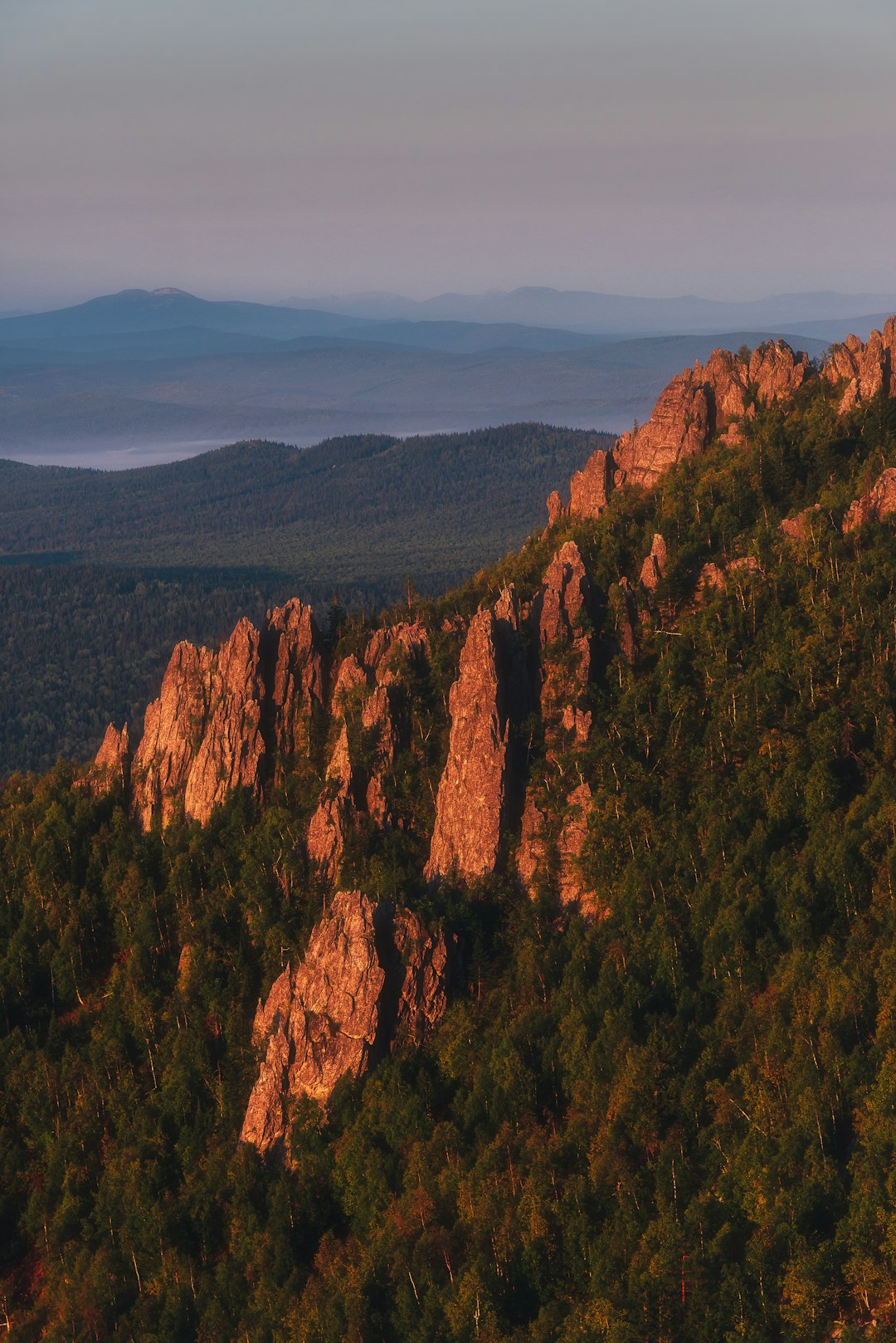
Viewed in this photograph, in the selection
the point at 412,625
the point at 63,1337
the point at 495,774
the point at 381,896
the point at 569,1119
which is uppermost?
the point at 412,625

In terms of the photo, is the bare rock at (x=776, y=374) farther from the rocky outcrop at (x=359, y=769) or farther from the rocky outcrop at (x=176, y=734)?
the rocky outcrop at (x=176, y=734)

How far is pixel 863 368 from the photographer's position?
9931 centimetres

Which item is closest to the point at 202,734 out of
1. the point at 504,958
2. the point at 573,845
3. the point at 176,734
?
the point at 176,734

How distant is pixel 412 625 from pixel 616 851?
69.4 feet

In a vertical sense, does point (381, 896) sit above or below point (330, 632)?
below

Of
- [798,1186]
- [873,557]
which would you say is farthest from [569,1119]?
[873,557]

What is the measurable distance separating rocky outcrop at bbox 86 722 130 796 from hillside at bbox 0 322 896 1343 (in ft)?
0.74

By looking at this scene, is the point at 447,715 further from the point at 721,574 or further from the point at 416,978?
the point at 721,574

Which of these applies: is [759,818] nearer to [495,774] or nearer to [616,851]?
[616,851]

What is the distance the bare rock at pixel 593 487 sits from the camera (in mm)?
102562

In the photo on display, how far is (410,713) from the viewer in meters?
82.2

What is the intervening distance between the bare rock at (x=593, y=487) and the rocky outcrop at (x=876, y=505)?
67.0ft

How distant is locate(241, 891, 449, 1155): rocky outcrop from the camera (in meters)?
68.9

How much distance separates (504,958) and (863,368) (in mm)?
49091
